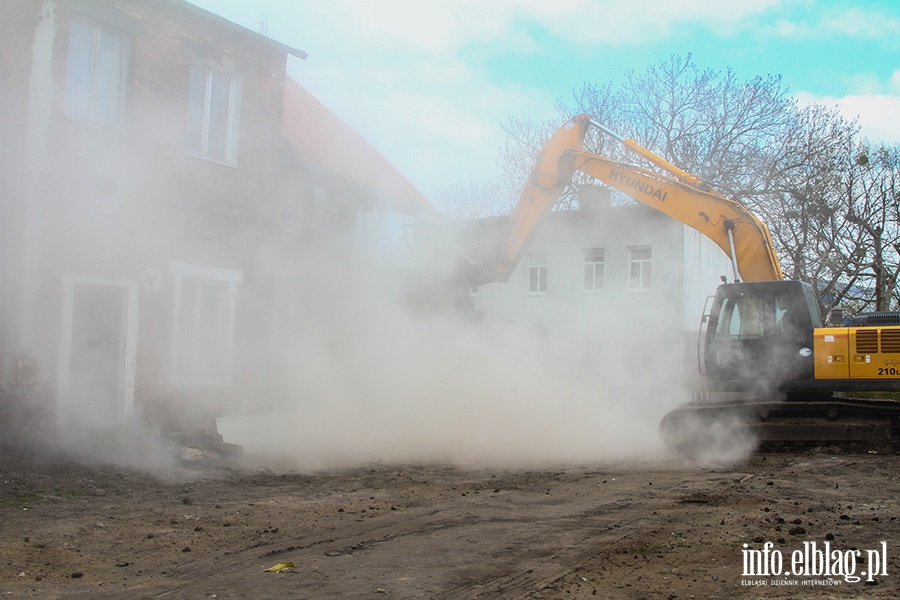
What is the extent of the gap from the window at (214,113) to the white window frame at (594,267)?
49.0ft

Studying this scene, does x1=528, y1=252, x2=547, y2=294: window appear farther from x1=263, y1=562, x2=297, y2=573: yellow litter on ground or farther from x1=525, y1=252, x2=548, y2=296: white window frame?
x1=263, y1=562, x2=297, y2=573: yellow litter on ground

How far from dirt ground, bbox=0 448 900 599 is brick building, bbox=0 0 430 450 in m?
1.68

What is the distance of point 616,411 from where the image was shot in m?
11.5

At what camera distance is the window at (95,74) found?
29.9 ft

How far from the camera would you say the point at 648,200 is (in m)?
10.7

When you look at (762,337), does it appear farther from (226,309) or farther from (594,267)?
(594,267)

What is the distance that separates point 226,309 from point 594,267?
49.9 ft

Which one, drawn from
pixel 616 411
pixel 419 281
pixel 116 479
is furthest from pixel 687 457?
pixel 116 479

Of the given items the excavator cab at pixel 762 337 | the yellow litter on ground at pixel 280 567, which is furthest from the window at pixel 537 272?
the yellow litter on ground at pixel 280 567

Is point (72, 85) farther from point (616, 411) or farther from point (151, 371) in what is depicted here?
point (616, 411)

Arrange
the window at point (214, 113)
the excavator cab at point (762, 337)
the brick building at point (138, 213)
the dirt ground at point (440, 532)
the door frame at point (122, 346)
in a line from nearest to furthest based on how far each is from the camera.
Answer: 1. the dirt ground at point (440, 532)
2. the brick building at point (138, 213)
3. the door frame at point (122, 346)
4. the excavator cab at point (762, 337)
5. the window at point (214, 113)

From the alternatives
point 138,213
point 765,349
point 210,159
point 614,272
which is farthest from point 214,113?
point 614,272

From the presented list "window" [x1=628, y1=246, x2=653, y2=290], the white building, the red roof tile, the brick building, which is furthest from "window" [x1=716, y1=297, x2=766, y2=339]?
"window" [x1=628, y1=246, x2=653, y2=290]

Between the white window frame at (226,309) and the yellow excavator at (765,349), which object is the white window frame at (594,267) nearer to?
the yellow excavator at (765,349)
